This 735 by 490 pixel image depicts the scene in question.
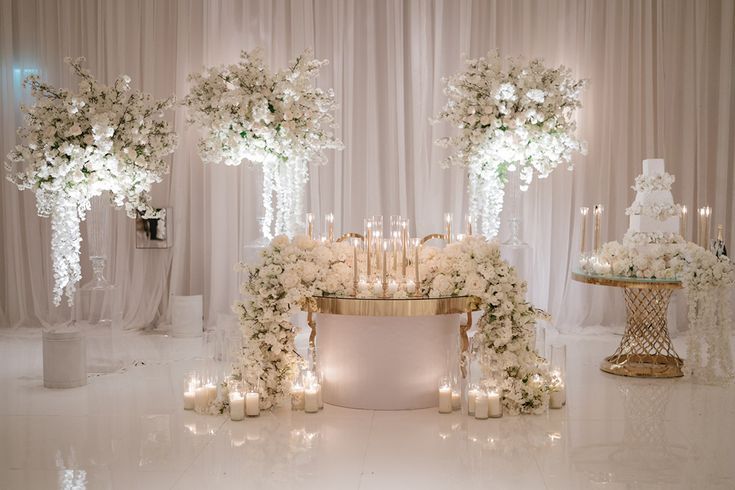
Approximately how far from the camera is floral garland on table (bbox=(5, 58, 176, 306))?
638 cm

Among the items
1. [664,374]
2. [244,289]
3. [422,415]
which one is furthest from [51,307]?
[664,374]

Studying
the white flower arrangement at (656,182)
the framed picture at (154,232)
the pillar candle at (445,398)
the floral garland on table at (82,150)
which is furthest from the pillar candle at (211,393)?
the framed picture at (154,232)

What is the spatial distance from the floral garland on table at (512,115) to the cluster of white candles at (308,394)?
304 centimetres

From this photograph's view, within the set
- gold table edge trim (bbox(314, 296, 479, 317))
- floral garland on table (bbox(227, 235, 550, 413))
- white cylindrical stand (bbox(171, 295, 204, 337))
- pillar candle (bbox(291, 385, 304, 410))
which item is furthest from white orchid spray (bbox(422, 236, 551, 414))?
white cylindrical stand (bbox(171, 295, 204, 337))

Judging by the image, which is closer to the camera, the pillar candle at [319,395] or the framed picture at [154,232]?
the pillar candle at [319,395]

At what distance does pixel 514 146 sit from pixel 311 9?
135 inches

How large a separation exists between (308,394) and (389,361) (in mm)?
620

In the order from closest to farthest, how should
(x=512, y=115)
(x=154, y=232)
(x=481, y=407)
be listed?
(x=481, y=407)
(x=512, y=115)
(x=154, y=232)

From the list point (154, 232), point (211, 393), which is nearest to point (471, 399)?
point (211, 393)

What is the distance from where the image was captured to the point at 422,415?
5.60 meters

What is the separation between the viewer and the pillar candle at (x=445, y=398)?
5.59 meters

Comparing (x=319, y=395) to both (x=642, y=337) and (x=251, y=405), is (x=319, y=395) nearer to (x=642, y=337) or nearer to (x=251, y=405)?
(x=251, y=405)

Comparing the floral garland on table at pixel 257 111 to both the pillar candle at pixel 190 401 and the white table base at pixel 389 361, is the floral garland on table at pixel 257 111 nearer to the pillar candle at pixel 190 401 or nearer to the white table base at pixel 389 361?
the white table base at pixel 389 361

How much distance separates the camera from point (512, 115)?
743cm
